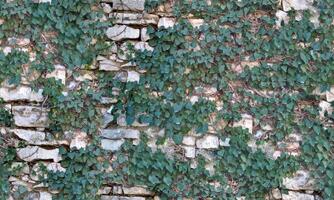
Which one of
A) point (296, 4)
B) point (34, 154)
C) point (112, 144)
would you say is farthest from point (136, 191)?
point (296, 4)

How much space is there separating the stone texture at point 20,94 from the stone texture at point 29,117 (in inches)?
2.7

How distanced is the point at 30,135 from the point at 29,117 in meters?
0.13

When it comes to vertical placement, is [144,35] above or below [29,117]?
above

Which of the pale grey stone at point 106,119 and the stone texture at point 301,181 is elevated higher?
the pale grey stone at point 106,119

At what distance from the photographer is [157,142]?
3.74 metres

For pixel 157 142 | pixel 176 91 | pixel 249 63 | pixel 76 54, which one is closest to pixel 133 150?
pixel 157 142

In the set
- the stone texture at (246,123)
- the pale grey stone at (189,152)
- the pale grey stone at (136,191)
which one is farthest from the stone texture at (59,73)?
the stone texture at (246,123)

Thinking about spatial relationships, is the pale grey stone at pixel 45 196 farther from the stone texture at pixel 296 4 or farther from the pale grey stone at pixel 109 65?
the stone texture at pixel 296 4

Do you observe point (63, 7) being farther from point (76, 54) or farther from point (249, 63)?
point (249, 63)

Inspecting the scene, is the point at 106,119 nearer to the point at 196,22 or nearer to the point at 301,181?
the point at 196,22

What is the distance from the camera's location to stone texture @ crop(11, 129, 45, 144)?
148 inches

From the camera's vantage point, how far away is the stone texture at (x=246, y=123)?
3783 millimetres

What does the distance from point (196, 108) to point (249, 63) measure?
1.70ft

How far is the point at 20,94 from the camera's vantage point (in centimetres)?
378
